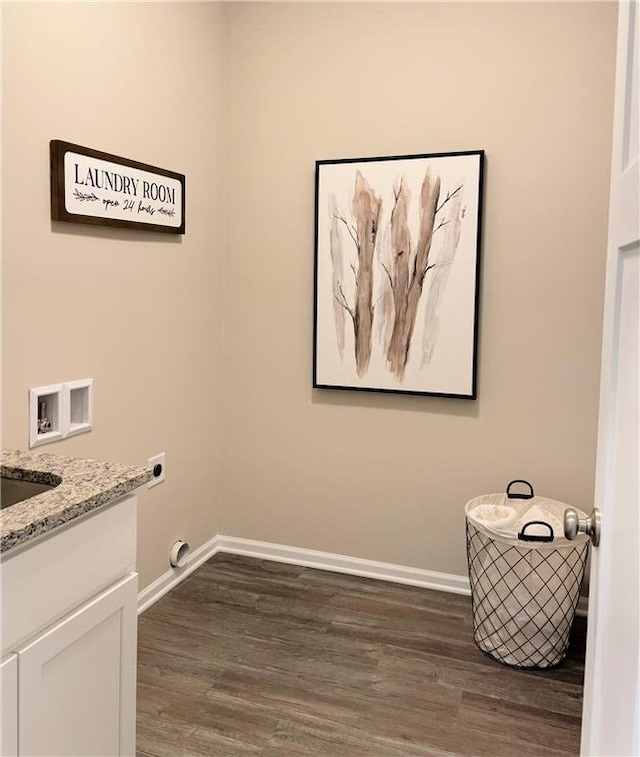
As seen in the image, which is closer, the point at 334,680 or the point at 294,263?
the point at 334,680

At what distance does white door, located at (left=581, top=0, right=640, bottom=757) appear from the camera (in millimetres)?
996

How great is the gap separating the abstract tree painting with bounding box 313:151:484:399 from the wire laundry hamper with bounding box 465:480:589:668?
0.64 meters

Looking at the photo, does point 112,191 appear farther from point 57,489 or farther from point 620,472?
point 620,472

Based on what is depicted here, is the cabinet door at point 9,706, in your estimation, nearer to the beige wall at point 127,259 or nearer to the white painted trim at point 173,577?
the beige wall at point 127,259

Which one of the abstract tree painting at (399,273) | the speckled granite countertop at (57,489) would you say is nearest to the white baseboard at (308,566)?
the abstract tree painting at (399,273)

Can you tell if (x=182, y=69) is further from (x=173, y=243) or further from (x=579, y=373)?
(x=579, y=373)

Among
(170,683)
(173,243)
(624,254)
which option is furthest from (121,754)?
(173,243)

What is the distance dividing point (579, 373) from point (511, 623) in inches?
37.1

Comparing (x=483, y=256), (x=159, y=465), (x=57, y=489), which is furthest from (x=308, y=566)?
(x=57, y=489)

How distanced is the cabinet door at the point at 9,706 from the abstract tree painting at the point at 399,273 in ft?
6.14

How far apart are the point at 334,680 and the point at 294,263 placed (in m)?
1.65

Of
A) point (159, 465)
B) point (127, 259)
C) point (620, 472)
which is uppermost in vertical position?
point (127, 259)

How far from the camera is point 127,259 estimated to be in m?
2.40

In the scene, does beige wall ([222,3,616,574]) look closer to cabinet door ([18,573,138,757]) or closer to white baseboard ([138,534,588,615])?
white baseboard ([138,534,588,615])
